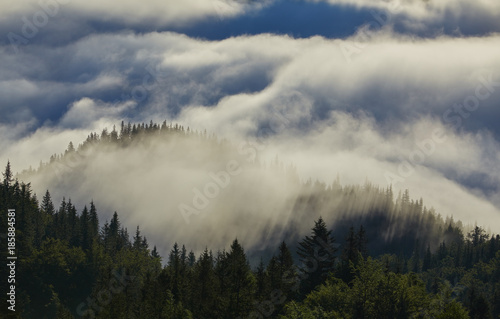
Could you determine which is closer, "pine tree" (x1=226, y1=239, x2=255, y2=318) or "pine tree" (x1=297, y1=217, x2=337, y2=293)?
"pine tree" (x1=226, y1=239, x2=255, y2=318)

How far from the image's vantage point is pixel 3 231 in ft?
552

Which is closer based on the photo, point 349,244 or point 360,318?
point 360,318

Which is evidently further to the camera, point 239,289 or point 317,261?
point 317,261

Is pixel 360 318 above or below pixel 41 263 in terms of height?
below

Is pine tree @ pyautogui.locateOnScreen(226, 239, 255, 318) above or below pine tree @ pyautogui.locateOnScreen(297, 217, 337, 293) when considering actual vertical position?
below

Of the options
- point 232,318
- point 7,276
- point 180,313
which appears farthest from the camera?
point 7,276

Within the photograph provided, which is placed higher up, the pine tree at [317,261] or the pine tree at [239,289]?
the pine tree at [317,261]

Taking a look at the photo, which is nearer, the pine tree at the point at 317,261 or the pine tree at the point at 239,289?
the pine tree at the point at 239,289

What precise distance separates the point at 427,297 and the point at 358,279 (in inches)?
327

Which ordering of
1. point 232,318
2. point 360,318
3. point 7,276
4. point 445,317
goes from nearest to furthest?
point 445,317 < point 360,318 < point 232,318 < point 7,276

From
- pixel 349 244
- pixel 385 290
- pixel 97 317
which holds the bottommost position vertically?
pixel 97 317

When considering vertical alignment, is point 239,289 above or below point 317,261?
below

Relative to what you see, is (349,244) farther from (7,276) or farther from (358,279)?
(7,276)

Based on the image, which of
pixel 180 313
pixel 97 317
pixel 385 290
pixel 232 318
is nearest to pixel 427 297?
pixel 385 290
